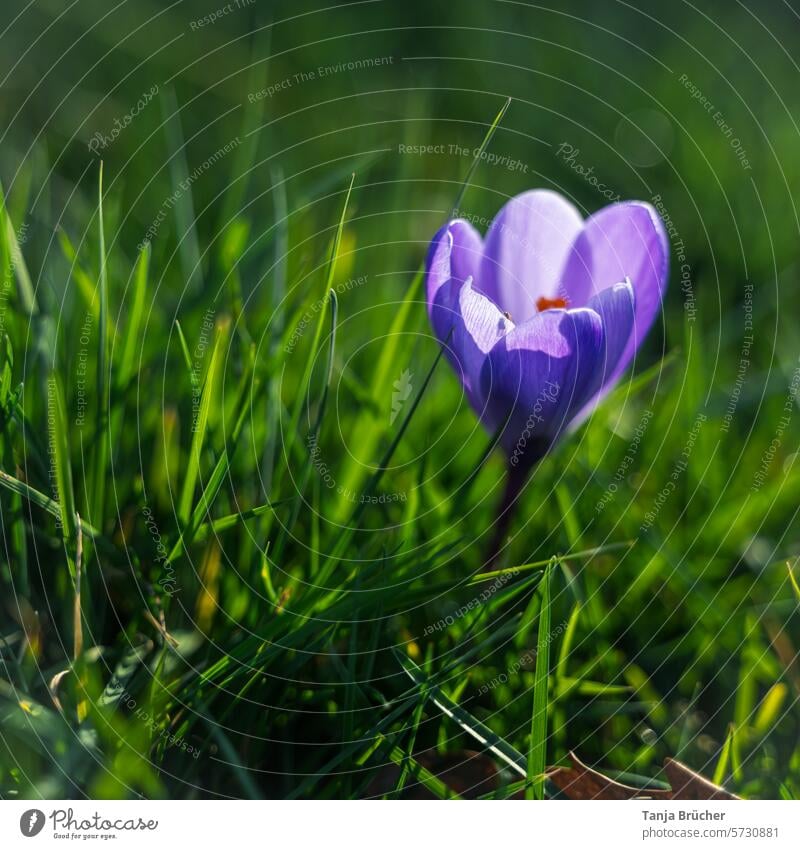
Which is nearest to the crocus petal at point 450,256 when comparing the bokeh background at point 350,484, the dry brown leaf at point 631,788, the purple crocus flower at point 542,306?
the purple crocus flower at point 542,306

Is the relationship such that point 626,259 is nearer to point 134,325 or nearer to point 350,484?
point 350,484

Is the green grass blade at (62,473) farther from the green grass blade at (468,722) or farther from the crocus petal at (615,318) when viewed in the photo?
the crocus petal at (615,318)

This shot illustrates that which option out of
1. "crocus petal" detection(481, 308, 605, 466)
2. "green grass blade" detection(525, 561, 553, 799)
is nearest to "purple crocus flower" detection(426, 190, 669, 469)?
"crocus petal" detection(481, 308, 605, 466)

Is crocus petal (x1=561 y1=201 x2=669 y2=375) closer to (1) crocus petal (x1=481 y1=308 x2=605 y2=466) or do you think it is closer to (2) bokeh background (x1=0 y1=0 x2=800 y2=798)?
(1) crocus petal (x1=481 y1=308 x2=605 y2=466)

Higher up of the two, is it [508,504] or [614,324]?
[614,324]

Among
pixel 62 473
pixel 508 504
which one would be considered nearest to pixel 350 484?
pixel 508 504

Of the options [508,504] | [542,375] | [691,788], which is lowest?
[691,788]
